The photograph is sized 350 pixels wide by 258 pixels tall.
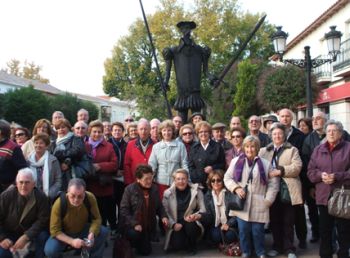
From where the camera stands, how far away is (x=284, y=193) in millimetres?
5219

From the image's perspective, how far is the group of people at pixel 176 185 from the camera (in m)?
4.79

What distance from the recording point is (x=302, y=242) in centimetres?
565

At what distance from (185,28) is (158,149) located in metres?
2.55

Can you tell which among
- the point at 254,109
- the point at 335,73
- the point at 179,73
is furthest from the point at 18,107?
the point at 179,73

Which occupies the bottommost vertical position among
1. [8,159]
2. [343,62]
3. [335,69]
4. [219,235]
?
[219,235]

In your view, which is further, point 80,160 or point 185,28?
point 185,28

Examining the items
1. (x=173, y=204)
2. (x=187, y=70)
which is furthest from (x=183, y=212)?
(x=187, y=70)

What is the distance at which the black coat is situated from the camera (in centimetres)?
582

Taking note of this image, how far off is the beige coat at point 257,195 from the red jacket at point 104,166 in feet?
5.63

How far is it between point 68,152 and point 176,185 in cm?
145

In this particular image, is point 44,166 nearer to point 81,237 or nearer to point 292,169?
point 81,237

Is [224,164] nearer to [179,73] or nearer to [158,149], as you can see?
[158,149]

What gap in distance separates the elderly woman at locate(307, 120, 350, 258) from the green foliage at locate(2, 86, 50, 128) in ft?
101

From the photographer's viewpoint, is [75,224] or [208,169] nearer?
[75,224]
